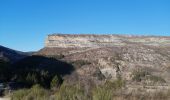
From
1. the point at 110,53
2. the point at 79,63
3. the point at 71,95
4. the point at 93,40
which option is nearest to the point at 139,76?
the point at 79,63

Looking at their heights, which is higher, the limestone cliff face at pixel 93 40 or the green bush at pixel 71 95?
the limestone cliff face at pixel 93 40

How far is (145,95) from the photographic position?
16.4 metres

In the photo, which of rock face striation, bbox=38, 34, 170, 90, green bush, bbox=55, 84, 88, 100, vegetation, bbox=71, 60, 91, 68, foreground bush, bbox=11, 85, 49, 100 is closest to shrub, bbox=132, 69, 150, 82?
rock face striation, bbox=38, 34, 170, 90

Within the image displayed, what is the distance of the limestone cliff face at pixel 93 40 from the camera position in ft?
350

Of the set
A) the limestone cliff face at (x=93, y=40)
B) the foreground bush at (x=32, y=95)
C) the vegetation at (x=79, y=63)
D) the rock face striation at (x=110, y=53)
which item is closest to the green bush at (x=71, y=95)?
the foreground bush at (x=32, y=95)

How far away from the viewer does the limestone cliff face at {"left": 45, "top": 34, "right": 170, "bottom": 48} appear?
350 ft

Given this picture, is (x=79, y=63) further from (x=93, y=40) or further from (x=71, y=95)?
(x=71, y=95)

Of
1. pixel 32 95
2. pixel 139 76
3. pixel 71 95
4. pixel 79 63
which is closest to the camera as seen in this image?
pixel 71 95

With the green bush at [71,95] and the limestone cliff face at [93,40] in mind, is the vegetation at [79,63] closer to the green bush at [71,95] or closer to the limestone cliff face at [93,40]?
the limestone cliff face at [93,40]

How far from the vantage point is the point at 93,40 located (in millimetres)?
111188

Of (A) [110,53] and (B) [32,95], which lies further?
(A) [110,53]

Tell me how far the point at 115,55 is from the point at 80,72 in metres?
16.0

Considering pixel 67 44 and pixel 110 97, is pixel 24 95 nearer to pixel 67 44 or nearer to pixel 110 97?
pixel 110 97

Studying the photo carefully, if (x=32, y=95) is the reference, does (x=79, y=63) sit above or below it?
above
